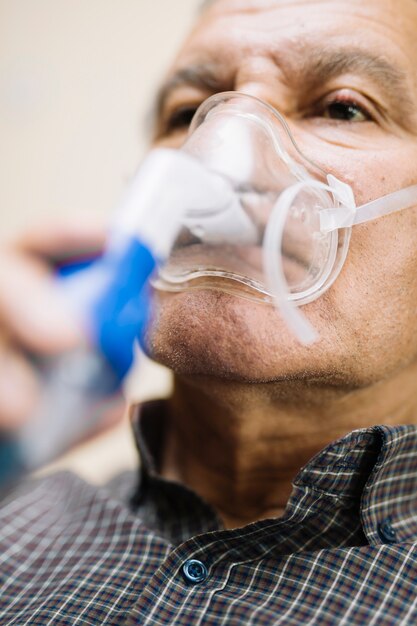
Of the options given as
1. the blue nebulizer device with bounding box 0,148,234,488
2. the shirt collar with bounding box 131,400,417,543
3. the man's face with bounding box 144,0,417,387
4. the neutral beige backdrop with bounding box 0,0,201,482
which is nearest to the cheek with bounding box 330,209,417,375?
the man's face with bounding box 144,0,417,387

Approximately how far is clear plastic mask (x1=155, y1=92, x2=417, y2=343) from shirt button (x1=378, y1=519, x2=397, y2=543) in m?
0.28

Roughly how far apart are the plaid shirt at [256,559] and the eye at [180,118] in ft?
2.10

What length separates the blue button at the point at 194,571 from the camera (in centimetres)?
84

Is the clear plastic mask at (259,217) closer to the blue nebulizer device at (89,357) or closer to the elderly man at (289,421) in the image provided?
the elderly man at (289,421)

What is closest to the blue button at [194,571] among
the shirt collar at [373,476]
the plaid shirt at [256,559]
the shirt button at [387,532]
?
the plaid shirt at [256,559]

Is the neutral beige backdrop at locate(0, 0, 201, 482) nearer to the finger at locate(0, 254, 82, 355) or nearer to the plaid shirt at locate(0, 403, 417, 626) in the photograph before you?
the plaid shirt at locate(0, 403, 417, 626)

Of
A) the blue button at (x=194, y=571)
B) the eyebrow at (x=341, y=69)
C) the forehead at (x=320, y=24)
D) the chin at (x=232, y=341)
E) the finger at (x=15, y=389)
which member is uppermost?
the forehead at (x=320, y=24)

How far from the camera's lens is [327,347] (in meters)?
0.88

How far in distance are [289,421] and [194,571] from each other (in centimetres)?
28

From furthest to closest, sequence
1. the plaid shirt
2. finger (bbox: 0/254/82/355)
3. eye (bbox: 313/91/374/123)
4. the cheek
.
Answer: eye (bbox: 313/91/374/123), the cheek, the plaid shirt, finger (bbox: 0/254/82/355)

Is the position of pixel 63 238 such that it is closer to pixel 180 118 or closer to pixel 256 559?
pixel 256 559

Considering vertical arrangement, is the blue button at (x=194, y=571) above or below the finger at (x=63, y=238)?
below

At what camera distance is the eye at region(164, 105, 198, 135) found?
3.89 ft

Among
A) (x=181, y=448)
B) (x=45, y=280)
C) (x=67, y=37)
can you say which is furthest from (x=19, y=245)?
(x=67, y=37)
